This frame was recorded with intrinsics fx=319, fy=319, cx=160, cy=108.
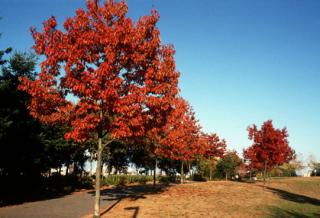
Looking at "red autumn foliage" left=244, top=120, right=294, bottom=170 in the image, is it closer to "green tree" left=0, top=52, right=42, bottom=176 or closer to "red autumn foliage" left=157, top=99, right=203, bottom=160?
"red autumn foliage" left=157, top=99, right=203, bottom=160

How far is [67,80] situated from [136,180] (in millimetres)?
37316

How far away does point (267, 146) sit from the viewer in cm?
3478

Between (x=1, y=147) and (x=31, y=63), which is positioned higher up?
(x=31, y=63)

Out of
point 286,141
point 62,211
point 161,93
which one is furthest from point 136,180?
point 161,93

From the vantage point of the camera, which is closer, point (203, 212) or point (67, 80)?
point (67, 80)

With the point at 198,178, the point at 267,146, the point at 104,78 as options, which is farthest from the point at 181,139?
the point at 198,178

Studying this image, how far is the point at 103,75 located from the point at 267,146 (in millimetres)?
26739

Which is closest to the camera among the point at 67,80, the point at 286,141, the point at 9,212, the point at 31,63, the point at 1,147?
the point at 67,80

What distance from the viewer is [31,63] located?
22797 millimetres

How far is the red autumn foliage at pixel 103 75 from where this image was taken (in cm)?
1273

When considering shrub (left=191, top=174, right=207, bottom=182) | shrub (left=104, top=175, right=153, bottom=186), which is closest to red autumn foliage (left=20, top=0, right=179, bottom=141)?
shrub (left=104, top=175, right=153, bottom=186)

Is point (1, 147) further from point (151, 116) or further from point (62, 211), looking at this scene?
point (151, 116)

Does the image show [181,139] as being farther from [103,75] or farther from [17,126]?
[103,75]

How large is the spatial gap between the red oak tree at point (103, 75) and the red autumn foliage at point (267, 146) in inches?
932
